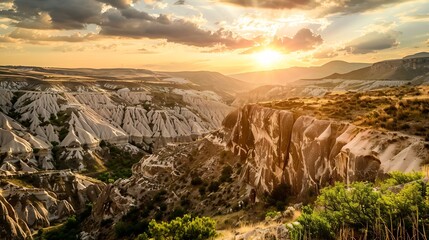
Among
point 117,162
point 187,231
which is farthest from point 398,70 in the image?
point 187,231

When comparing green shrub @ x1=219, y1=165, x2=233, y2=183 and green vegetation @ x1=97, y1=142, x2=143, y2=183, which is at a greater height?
green shrub @ x1=219, y1=165, x2=233, y2=183

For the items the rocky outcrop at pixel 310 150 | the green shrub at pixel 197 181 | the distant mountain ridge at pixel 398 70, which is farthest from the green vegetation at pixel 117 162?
the distant mountain ridge at pixel 398 70

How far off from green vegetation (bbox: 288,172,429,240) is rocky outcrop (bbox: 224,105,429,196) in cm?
891

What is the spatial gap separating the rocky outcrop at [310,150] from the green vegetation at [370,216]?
8913 millimetres

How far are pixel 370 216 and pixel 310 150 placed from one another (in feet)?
60.1

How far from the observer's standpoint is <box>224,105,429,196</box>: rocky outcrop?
741 inches

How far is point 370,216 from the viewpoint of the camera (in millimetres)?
8828

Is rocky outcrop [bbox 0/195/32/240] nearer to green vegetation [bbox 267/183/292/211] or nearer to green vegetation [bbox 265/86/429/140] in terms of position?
green vegetation [bbox 267/183/292/211]

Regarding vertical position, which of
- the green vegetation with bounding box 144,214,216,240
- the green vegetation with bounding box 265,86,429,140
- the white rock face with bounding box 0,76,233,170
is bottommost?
the white rock face with bounding box 0,76,233,170

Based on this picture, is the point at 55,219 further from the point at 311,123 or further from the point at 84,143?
the point at 311,123

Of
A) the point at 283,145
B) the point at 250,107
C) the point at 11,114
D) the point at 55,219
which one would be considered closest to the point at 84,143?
the point at 11,114

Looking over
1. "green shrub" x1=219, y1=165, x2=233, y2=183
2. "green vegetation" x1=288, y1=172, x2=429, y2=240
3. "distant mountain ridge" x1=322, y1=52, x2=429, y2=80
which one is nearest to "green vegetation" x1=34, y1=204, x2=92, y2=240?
"green shrub" x1=219, y1=165, x2=233, y2=183

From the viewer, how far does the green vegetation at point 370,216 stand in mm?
8203

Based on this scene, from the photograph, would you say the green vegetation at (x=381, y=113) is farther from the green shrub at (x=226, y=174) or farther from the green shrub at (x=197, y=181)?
the green shrub at (x=197, y=181)
